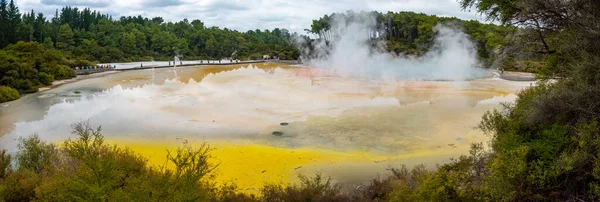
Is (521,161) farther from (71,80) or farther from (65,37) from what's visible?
(65,37)

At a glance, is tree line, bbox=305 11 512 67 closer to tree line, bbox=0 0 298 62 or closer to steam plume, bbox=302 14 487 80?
steam plume, bbox=302 14 487 80

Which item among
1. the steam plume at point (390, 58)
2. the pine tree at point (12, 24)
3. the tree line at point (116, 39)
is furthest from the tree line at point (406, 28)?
the pine tree at point (12, 24)

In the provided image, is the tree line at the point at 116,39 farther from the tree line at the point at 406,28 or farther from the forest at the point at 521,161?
the forest at the point at 521,161

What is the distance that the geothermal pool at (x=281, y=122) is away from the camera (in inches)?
522

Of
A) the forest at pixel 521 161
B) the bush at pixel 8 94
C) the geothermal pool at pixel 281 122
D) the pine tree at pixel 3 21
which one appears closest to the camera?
the forest at pixel 521 161

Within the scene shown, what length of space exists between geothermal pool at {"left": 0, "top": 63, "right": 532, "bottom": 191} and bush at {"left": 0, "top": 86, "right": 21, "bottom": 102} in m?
0.96

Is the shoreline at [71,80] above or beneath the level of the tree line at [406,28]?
beneath

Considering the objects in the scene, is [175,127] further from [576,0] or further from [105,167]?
[576,0]

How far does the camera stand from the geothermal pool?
1327 cm

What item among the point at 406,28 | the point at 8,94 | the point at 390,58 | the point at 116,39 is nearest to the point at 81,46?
the point at 116,39

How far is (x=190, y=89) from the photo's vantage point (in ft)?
102

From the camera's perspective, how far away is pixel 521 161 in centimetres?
690

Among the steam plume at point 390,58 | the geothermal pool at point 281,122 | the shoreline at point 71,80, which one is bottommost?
the geothermal pool at point 281,122

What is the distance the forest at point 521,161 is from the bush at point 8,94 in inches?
767
